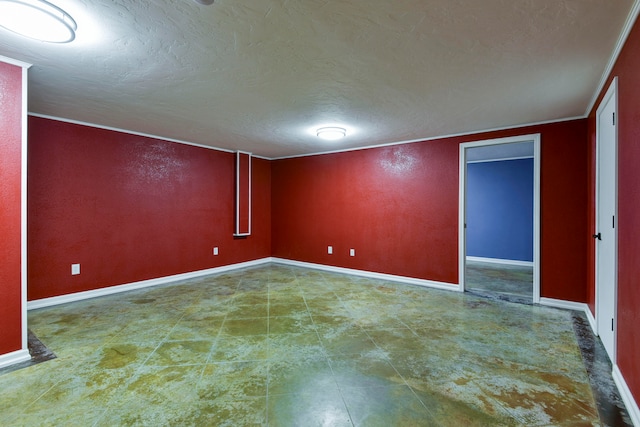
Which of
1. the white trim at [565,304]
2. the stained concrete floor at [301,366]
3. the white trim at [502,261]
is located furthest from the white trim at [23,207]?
the white trim at [502,261]

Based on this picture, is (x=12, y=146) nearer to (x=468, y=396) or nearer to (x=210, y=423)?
(x=210, y=423)

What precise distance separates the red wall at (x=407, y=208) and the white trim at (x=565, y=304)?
6 cm

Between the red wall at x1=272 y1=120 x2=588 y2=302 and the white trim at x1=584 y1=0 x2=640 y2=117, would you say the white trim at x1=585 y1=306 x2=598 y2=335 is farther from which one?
the white trim at x1=584 y1=0 x2=640 y2=117

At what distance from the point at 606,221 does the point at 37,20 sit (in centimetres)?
420

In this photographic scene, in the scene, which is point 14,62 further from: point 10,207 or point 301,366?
point 301,366

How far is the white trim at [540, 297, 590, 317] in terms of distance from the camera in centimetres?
351

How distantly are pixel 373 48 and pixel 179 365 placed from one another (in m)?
2.64

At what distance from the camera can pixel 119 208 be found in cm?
424

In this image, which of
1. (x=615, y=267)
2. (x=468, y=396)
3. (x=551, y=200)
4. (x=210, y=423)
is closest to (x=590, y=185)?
(x=551, y=200)

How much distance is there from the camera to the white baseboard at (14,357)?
2211 millimetres

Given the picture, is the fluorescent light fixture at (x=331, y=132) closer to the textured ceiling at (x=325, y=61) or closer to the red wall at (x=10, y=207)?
the textured ceiling at (x=325, y=61)

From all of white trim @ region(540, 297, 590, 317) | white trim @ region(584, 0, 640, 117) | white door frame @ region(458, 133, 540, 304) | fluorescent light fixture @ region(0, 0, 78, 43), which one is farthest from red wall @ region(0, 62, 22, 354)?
white trim @ region(540, 297, 590, 317)

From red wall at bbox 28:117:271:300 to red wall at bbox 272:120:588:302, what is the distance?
137 centimetres

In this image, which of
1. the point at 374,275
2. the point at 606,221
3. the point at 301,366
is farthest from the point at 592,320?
the point at 301,366
